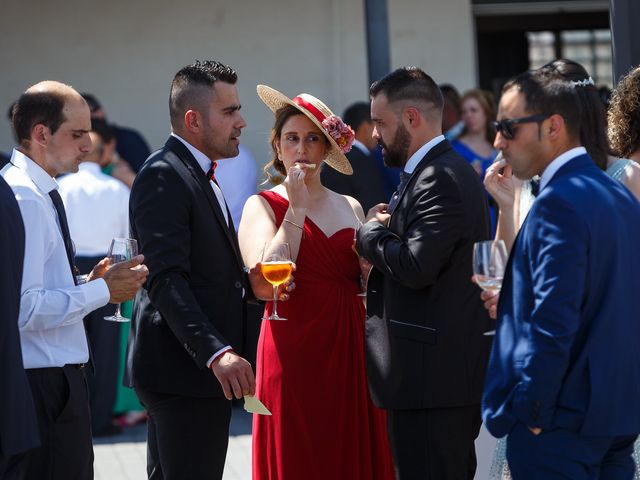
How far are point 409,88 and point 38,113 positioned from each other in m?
1.44

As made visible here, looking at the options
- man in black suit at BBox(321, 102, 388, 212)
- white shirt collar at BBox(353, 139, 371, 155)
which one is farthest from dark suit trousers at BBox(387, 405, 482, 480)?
white shirt collar at BBox(353, 139, 371, 155)

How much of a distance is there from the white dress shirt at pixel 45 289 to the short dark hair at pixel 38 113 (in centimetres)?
13

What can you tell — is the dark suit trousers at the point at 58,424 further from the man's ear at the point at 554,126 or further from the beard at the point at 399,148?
the man's ear at the point at 554,126

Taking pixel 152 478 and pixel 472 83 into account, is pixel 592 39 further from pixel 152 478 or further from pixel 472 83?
pixel 152 478

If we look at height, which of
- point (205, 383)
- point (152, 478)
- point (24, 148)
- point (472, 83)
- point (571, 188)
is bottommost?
point (152, 478)

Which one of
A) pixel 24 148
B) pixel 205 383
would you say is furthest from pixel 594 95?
pixel 24 148

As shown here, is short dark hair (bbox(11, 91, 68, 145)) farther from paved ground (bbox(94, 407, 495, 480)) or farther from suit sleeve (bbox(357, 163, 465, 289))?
paved ground (bbox(94, 407, 495, 480))

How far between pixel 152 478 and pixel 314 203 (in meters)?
1.41

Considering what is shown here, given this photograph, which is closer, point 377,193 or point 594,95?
point 594,95

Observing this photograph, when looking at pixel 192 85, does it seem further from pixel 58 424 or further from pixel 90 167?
pixel 90 167

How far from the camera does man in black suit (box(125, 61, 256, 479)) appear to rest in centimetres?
425

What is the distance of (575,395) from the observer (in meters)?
3.30

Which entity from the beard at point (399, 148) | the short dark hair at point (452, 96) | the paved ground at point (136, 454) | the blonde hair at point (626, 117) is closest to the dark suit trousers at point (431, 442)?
the beard at point (399, 148)

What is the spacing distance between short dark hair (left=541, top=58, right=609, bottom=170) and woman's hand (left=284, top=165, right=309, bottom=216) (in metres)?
1.57
